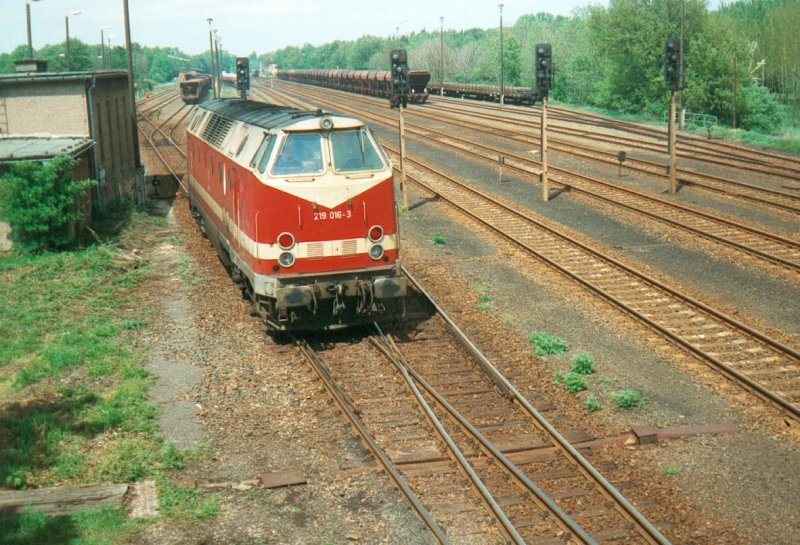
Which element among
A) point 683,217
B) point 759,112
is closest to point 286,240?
point 683,217

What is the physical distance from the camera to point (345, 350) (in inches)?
508

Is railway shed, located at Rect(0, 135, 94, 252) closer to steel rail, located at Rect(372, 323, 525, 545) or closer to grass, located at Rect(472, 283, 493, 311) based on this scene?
grass, located at Rect(472, 283, 493, 311)

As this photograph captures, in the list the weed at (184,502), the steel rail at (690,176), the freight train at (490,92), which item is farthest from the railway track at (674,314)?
the freight train at (490,92)

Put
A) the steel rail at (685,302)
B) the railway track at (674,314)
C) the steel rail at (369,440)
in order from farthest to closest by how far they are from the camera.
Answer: the railway track at (674,314)
the steel rail at (685,302)
the steel rail at (369,440)

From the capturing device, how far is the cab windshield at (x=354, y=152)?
12.9 m

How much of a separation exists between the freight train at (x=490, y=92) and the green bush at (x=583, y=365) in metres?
45.8

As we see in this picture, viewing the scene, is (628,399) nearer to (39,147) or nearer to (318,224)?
(318,224)

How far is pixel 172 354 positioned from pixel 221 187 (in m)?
4.08

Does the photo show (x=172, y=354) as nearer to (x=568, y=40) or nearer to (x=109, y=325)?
(x=109, y=325)

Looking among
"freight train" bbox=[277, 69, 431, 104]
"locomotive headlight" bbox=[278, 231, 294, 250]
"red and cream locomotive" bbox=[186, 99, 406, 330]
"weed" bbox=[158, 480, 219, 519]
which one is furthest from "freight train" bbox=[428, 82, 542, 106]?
"weed" bbox=[158, 480, 219, 519]

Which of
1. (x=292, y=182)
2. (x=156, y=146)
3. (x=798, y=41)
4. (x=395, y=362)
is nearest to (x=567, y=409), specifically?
(x=395, y=362)

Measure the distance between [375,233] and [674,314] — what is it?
210 inches

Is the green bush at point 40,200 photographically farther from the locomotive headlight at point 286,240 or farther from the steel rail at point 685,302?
the steel rail at point 685,302

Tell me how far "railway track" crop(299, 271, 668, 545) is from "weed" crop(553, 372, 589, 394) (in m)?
0.87
